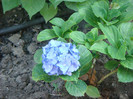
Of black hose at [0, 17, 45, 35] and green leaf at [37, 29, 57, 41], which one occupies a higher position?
green leaf at [37, 29, 57, 41]

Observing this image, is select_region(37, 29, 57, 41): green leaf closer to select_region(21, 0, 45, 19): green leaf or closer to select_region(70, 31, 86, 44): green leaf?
select_region(70, 31, 86, 44): green leaf

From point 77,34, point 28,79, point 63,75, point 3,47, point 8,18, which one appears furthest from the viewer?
point 8,18

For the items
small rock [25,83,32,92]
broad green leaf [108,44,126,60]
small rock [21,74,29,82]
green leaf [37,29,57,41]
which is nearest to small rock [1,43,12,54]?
small rock [21,74,29,82]

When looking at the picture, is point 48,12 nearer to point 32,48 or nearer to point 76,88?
point 32,48

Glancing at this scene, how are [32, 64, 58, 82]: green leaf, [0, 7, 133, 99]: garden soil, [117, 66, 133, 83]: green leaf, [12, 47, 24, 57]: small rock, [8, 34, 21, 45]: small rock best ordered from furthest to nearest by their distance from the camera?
[8, 34, 21, 45]: small rock
[12, 47, 24, 57]: small rock
[0, 7, 133, 99]: garden soil
[117, 66, 133, 83]: green leaf
[32, 64, 58, 82]: green leaf

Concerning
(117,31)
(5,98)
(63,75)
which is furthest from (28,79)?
(117,31)

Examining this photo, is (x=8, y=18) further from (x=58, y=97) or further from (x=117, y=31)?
(x=117, y=31)
